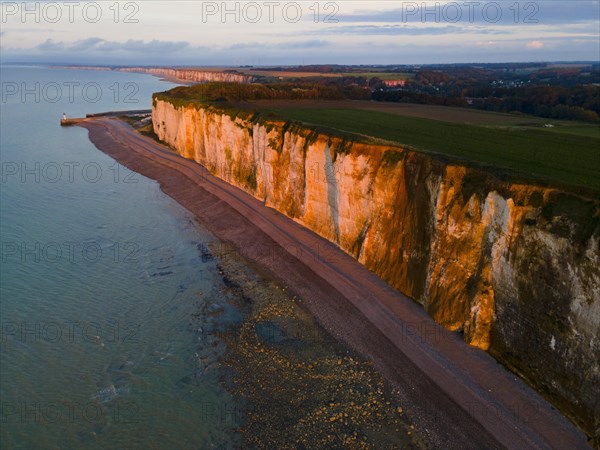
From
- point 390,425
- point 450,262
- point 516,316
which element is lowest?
point 390,425

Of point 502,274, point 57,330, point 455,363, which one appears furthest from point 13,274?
point 502,274

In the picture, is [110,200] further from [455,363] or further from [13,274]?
[455,363]

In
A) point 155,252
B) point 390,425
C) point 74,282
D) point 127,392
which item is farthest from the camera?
point 155,252

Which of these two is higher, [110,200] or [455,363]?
[110,200]

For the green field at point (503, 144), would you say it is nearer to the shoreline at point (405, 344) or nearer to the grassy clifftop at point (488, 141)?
the grassy clifftop at point (488, 141)

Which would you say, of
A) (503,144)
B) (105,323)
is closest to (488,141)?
(503,144)

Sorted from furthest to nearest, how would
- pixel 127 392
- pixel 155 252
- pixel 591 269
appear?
pixel 155 252 → pixel 127 392 → pixel 591 269

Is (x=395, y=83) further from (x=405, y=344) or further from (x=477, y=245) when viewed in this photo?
(x=405, y=344)
